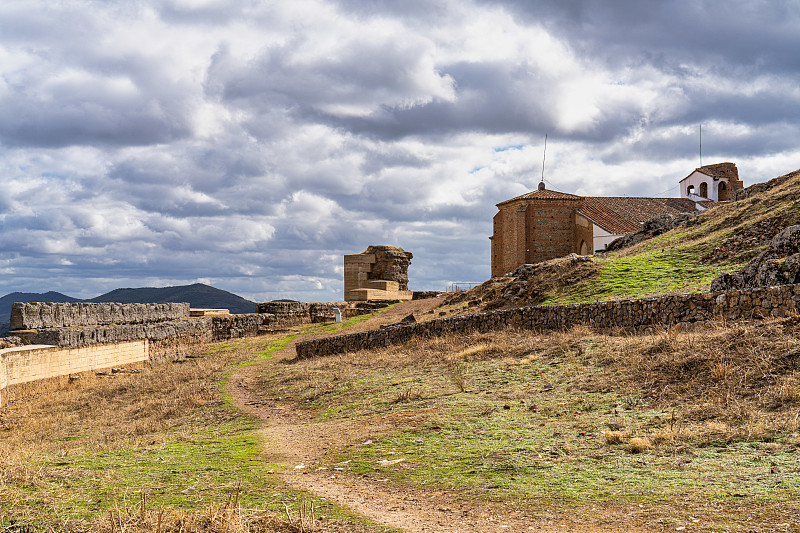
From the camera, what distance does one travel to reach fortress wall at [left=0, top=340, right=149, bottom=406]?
1396 cm

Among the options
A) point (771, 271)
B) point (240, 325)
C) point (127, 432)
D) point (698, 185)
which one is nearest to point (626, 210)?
point (698, 185)

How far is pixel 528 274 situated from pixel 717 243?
6.64m

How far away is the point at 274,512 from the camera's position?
4.68 metres

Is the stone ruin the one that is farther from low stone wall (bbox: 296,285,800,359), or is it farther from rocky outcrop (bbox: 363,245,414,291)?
low stone wall (bbox: 296,285,800,359)

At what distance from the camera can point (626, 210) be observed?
4616cm

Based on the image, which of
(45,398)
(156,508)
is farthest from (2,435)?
(156,508)

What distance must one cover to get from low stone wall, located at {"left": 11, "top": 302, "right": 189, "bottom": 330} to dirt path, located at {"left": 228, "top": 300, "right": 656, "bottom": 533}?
9.65 meters

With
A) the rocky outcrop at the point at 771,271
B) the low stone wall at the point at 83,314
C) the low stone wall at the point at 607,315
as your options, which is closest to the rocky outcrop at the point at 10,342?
the low stone wall at the point at 83,314

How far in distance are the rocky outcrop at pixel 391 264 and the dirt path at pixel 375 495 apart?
101 feet

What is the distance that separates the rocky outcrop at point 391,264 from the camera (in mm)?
40594

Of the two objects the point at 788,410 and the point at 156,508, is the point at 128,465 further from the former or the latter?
the point at 788,410

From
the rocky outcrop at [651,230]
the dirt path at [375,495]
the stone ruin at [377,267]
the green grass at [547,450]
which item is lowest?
the dirt path at [375,495]

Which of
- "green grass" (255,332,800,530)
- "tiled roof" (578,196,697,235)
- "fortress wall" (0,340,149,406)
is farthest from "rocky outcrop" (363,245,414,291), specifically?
"green grass" (255,332,800,530)

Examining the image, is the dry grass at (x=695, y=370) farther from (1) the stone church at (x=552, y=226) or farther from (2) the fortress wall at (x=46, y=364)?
(1) the stone church at (x=552, y=226)
